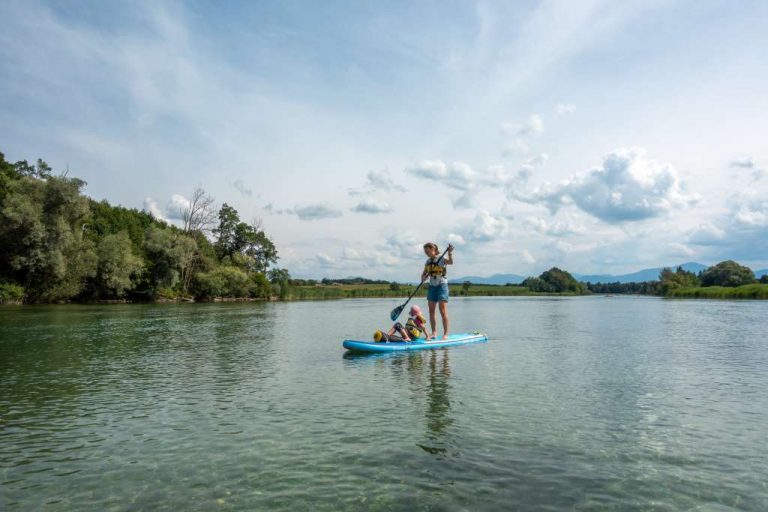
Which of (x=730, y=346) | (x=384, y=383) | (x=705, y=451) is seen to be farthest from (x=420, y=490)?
(x=730, y=346)

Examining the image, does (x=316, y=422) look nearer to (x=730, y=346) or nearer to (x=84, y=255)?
(x=730, y=346)

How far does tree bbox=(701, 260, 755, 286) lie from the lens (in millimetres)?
105625

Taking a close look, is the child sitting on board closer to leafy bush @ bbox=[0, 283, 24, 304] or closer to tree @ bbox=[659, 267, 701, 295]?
leafy bush @ bbox=[0, 283, 24, 304]

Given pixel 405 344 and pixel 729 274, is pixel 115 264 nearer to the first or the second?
pixel 405 344

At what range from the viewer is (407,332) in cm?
1978

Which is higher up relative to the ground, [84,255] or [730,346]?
[84,255]

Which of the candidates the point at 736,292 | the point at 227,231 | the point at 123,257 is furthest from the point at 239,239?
the point at 736,292

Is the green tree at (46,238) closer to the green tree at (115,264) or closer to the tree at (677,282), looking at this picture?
the green tree at (115,264)

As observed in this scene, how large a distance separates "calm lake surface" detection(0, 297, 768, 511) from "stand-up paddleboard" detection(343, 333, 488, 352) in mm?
891

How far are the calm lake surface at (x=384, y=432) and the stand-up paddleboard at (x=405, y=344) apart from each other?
89 centimetres

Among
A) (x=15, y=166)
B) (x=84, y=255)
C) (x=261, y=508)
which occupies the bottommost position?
(x=261, y=508)

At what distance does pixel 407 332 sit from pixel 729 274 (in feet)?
372

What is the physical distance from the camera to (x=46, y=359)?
16.8m

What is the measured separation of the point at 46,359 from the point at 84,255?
5197cm
